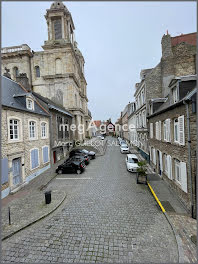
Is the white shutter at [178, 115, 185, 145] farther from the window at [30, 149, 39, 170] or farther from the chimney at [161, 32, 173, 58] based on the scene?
the window at [30, 149, 39, 170]

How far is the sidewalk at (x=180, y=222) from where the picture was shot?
427cm

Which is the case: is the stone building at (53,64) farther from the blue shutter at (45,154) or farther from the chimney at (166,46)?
the chimney at (166,46)

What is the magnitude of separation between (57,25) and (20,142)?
33.4 m

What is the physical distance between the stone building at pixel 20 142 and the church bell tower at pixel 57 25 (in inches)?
833

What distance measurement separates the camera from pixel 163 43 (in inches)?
545

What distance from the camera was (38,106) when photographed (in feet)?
47.1

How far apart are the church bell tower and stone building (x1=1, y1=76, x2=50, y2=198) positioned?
2116cm

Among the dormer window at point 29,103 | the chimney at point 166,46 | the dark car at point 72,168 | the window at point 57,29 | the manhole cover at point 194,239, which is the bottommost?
the manhole cover at point 194,239

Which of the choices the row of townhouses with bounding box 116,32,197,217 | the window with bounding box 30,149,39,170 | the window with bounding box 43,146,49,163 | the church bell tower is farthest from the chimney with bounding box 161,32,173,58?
the church bell tower

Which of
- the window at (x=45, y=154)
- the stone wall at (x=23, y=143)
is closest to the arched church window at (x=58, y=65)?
the stone wall at (x=23, y=143)

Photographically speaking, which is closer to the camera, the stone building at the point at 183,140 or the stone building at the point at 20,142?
the stone building at the point at 183,140

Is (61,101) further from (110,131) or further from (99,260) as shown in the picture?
(110,131)

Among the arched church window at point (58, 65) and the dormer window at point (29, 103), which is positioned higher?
the arched church window at point (58, 65)

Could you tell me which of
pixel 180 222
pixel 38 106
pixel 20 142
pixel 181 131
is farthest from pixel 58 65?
pixel 180 222
